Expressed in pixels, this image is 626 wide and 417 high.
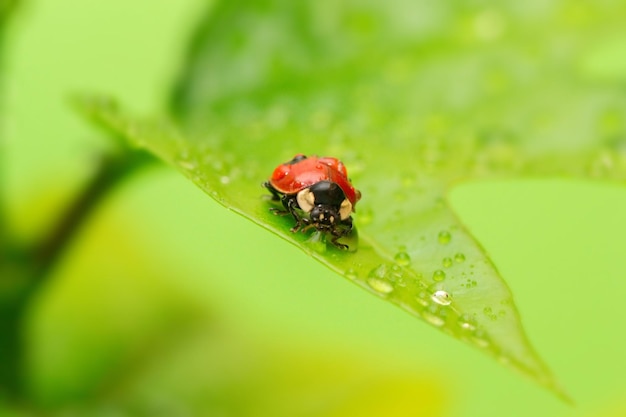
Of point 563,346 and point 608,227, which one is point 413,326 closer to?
point 563,346

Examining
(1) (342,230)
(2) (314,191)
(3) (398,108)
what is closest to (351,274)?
(1) (342,230)

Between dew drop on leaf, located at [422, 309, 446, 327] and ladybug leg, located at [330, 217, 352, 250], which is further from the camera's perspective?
ladybug leg, located at [330, 217, 352, 250]

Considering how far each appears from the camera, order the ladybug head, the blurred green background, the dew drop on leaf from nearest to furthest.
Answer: the dew drop on leaf → the ladybug head → the blurred green background

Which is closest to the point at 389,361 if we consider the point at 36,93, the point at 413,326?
the point at 413,326

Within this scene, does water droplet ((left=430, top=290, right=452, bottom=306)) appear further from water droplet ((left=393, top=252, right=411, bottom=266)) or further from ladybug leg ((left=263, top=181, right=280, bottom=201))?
ladybug leg ((left=263, top=181, right=280, bottom=201))

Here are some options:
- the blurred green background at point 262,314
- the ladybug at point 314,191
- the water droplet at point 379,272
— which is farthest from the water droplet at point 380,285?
the blurred green background at point 262,314

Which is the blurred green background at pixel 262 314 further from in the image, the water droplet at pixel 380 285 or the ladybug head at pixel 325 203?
the water droplet at pixel 380 285

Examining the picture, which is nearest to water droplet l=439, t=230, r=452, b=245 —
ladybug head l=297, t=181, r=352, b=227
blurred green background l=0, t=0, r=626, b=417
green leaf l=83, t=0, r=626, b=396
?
green leaf l=83, t=0, r=626, b=396
